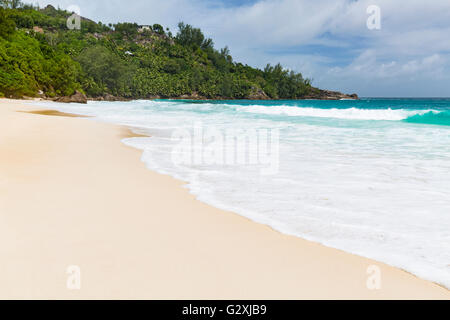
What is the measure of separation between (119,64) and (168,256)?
82.3 metres

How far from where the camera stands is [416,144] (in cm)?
902

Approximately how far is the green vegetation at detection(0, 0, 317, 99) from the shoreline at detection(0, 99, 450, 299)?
39201mm

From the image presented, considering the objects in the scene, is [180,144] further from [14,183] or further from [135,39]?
[135,39]

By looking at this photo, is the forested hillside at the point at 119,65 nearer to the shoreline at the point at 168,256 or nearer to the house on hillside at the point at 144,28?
the house on hillside at the point at 144,28

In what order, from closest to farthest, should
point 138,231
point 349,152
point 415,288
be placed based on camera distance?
point 415,288 < point 138,231 < point 349,152

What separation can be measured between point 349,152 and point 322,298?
5.85 m

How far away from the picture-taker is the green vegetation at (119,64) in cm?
4162

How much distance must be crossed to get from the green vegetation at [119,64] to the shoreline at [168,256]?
1543 inches

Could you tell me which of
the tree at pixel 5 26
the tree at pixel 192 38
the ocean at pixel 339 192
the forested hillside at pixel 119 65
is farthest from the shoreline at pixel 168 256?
the tree at pixel 192 38

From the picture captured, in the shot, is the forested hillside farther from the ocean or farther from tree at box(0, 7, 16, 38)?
the ocean

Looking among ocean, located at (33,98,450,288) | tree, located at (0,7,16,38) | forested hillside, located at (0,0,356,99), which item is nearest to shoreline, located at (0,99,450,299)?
ocean, located at (33,98,450,288)
